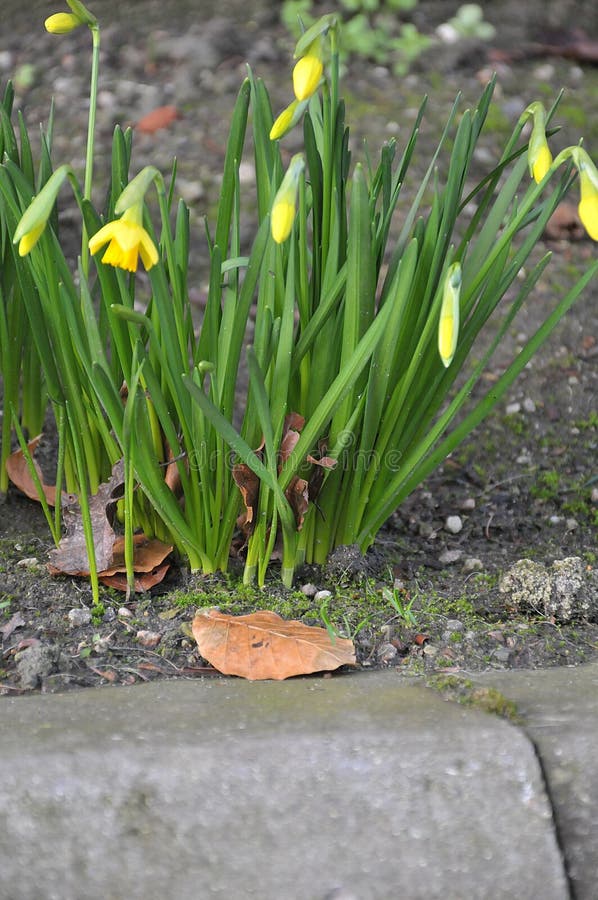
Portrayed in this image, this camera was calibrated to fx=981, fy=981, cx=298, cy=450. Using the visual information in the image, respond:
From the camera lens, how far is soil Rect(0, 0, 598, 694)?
1.58 metres

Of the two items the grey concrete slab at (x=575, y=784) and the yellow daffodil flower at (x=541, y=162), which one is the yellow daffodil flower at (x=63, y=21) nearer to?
the yellow daffodil flower at (x=541, y=162)

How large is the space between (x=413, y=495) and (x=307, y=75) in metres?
1.08

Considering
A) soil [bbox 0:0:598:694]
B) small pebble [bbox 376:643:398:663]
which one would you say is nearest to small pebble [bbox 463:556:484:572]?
soil [bbox 0:0:598:694]

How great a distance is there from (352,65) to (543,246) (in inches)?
42.8

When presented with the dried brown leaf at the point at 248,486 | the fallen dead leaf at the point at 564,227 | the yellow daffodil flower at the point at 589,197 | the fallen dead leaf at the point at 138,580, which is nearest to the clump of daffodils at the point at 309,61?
the yellow daffodil flower at the point at 589,197

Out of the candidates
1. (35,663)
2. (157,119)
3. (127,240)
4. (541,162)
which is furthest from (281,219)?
(157,119)

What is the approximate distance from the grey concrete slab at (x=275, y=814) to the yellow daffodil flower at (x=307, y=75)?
0.84m

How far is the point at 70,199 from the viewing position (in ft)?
9.55

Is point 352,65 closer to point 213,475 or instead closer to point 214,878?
point 213,475

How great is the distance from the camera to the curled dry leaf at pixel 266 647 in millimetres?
1479

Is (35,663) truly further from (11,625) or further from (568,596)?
(568,596)

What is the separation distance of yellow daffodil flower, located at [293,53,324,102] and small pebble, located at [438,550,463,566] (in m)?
0.94

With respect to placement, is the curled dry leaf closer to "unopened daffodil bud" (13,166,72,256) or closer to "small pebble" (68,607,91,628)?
"small pebble" (68,607,91,628)

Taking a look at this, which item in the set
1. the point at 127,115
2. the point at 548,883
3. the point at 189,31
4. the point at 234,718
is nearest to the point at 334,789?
the point at 234,718
